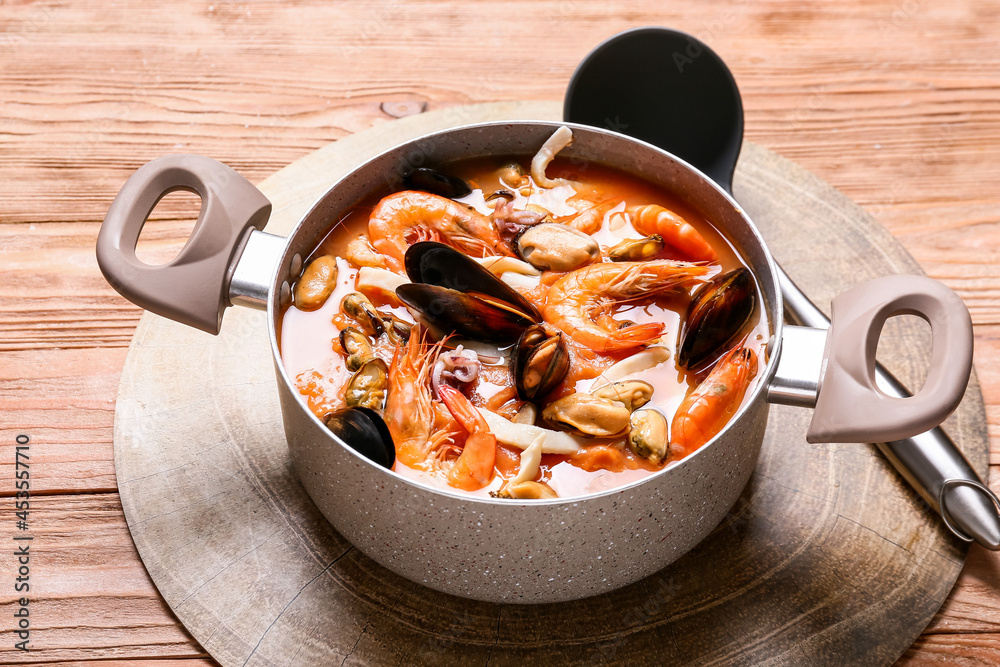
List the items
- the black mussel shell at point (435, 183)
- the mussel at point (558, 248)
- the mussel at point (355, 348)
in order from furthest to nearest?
the black mussel shell at point (435, 183) < the mussel at point (558, 248) < the mussel at point (355, 348)

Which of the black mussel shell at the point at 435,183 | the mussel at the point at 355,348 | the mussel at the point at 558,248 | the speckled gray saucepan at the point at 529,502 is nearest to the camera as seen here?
the speckled gray saucepan at the point at 529,502

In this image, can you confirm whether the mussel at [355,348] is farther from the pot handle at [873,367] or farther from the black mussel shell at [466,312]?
the pot handle at [873,367]

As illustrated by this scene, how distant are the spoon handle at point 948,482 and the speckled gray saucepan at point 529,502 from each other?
213 millimetres

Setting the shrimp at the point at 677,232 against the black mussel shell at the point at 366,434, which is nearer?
the black mussel shell at the point at 366,434

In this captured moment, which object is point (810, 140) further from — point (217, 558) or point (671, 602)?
point (217, 558)

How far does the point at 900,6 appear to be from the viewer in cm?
242

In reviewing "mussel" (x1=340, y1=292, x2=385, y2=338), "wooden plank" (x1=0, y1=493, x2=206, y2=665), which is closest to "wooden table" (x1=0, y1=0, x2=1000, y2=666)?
"wooden plank" (x1=0, y1=493, x2=206, y2=665)

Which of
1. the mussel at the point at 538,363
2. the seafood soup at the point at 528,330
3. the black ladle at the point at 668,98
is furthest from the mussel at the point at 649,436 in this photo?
the black ladle at the point at 668,98

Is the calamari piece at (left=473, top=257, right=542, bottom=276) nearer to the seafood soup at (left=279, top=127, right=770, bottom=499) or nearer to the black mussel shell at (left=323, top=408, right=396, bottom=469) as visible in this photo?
the seafood soup at (left=279, top=127, right=770, bottom=499)

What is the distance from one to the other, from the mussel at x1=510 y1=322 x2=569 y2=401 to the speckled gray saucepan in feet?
0.76

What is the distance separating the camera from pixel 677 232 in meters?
1.51

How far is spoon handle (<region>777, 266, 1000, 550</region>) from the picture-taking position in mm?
1388

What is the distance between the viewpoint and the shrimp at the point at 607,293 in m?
1.37

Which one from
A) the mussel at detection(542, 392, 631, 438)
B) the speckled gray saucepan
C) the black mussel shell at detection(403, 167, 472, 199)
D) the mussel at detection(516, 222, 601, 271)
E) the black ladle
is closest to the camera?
the speckled gray saucepan
